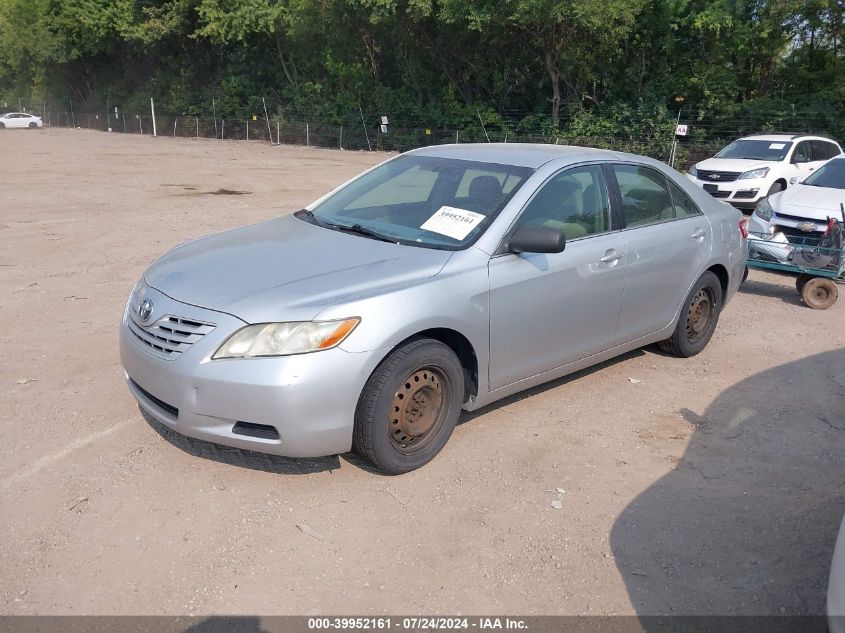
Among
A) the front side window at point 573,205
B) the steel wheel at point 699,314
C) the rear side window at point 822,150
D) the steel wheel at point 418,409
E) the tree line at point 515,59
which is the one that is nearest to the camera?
the steel wheel at point 418,409

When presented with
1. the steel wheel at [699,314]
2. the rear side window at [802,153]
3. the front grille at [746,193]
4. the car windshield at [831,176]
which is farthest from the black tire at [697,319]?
the rear side window at [802,153]

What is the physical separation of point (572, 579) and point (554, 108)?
93.3ft

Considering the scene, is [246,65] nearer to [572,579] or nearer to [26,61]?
[26,61]

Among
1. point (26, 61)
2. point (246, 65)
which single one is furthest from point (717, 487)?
point (26, 61)

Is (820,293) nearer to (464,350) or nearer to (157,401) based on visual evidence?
(464,350)

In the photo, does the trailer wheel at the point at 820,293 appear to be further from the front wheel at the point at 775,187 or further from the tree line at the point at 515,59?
the tree line at the point at 515,59

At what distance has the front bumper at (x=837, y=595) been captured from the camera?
232 centimetres

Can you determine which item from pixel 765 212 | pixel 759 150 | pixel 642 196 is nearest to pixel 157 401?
pixel 642 196

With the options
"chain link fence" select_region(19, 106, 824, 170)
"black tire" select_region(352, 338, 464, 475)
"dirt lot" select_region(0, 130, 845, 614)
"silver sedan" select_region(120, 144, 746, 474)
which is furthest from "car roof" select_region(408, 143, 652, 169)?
"chain link fence" select_region(19, 106, 824, 170)

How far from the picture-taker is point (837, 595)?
93.5 inches

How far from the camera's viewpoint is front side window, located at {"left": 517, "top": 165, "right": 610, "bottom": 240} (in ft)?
15.1

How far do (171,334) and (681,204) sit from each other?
12.7ft

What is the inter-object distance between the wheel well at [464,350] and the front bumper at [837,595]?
6.93 ft

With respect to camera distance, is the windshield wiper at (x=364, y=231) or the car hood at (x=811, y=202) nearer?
the windshield wiper at (x=364, y=231)
